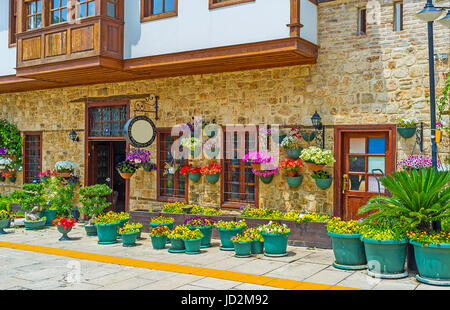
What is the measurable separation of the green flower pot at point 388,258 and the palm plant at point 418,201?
1.22 ft

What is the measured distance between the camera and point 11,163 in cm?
1511

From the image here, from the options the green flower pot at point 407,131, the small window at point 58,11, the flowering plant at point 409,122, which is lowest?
the green flower pot at point 407,131

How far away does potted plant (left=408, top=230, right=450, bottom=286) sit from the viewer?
638 cm

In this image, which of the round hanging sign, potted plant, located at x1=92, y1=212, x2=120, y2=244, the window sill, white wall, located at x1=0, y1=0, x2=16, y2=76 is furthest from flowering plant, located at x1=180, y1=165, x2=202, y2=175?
white wall, located at x1=0, y1=0, x2=16, y2=76

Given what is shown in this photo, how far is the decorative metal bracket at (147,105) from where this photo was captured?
12117mm

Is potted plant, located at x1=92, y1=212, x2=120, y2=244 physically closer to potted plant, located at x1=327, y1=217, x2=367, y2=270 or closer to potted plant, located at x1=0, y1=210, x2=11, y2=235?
potted plant, located at x1=0, y1=210, x2=11, y2=235

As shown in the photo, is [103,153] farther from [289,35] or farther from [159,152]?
[289,35]

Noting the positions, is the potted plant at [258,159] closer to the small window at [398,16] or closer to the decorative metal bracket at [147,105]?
the decorative metal bracket at [147,105]

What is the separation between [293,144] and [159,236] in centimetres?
339

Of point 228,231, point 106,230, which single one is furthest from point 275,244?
point 106,230

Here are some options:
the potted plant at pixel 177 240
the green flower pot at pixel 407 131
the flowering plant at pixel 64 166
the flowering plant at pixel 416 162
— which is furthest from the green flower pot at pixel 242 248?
the flowering plant at pixel 64 166

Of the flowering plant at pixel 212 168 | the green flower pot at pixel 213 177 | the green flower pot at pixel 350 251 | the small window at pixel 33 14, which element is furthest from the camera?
the small window at pixel 33 14

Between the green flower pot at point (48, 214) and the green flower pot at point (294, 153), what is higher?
the green flower pot at point (294, 153)
